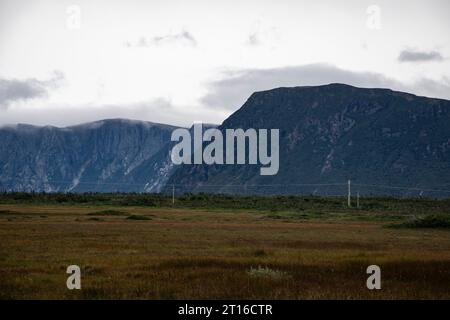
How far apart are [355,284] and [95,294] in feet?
27.8

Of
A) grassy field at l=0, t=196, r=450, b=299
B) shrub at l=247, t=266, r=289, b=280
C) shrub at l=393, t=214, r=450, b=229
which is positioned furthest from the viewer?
shrub at l=393, t=214, r=450, b=229

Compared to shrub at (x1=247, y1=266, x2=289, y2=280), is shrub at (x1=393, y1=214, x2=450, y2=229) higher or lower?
lower

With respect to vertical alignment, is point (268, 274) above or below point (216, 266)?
above

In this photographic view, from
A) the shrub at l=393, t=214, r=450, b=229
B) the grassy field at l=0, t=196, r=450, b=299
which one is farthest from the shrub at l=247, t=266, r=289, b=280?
the shrub at l=393, t=214, r=450, b=229

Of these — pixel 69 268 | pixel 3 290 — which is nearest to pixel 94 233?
pixel 69 268

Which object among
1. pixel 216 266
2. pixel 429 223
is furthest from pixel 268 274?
pixel 429 223

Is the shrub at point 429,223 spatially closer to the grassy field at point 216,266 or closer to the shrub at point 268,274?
the grassy field at point 216,266

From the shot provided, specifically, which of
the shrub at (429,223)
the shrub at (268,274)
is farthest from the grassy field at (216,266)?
the shrub at (429,223)

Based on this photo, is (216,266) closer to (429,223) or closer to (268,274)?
(268,274)

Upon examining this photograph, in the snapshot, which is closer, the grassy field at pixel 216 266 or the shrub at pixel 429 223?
the grassy field at pixel 216 266

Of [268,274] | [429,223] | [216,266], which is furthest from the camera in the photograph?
[429,223]

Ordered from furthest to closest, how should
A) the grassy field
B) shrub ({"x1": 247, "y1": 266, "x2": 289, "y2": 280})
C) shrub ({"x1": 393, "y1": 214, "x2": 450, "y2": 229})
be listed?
shrub ({"x1": 393, "y1": 214, "x2": 450, "y2": 229}), shrub ({"x1": 247, "y1": 266, "x2": 289, "y2": 280}), the grassy field

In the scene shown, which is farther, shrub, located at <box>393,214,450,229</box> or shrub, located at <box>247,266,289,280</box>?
shrub, located at <box>393,214,450,229</box>

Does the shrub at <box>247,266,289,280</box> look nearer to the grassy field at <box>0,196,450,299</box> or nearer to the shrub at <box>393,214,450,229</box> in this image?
the grassy field at <box>0,196,450,299</box>
